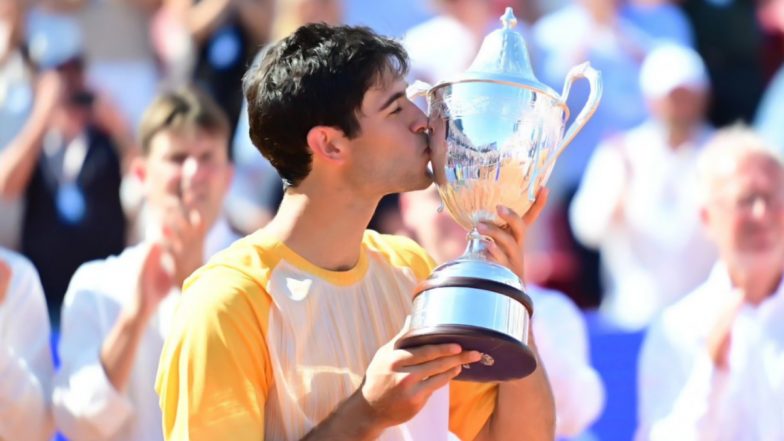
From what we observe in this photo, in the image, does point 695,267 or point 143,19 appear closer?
point 695,267

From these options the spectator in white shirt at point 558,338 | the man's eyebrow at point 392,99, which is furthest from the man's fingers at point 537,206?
the spectator in white shirt at point 558,338

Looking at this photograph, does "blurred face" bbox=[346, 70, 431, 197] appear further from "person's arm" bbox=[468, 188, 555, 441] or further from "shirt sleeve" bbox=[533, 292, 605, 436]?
→ "shirt sleeve" bbox=[533, 292, 605, 436]

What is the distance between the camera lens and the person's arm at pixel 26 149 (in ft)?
18.7

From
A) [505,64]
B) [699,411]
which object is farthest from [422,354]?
[699,411]

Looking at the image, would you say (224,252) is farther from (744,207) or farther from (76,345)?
(744,207)

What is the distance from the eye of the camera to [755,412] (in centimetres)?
473

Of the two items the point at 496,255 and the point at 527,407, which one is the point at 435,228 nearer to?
the point at 527,407

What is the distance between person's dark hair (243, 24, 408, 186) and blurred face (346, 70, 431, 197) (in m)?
0.02

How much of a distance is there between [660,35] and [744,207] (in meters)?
1.65

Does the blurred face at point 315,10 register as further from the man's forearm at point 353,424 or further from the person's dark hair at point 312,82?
the man's forearm at point 353,424

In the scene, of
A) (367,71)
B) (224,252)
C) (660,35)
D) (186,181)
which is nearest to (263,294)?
(224,252)

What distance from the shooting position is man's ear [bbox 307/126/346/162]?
102 inches

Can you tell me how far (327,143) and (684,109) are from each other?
374cm

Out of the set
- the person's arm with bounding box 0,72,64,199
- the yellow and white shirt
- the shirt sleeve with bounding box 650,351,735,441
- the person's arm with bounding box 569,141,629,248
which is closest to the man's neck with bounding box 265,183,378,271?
the yellow and white shirt
